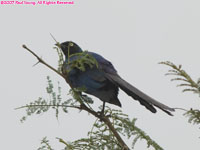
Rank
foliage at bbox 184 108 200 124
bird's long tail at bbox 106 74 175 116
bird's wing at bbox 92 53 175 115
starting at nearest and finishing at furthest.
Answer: foliage at bbox 184 108 200 124, bird's long tail at bbox 106 74 175 116, bird's wing at bbox 92 53 175 115

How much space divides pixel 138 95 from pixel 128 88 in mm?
225

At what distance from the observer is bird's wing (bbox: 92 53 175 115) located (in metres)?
2.99

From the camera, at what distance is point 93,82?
3.93 metres

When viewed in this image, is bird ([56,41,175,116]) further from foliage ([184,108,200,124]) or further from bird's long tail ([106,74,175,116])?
foliage ([184,108,200,124])

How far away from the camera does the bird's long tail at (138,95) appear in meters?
2.76

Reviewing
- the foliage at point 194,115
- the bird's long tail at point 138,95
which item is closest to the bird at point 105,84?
the bird's long tail at point 138,95

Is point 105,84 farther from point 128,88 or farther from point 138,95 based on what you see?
point 138,95

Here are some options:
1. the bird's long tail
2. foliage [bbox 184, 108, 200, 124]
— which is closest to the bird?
the bird's long tail

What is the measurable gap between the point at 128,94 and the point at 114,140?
49.1 inches

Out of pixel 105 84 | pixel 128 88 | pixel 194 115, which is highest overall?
pixel 105 84

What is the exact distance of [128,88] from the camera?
3492mm

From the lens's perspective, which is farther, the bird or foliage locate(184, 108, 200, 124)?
the bird

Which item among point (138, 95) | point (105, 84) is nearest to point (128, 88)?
point (138, 95)

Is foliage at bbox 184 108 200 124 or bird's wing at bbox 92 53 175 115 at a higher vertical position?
bird's wing at bbox 92 53 175 115
